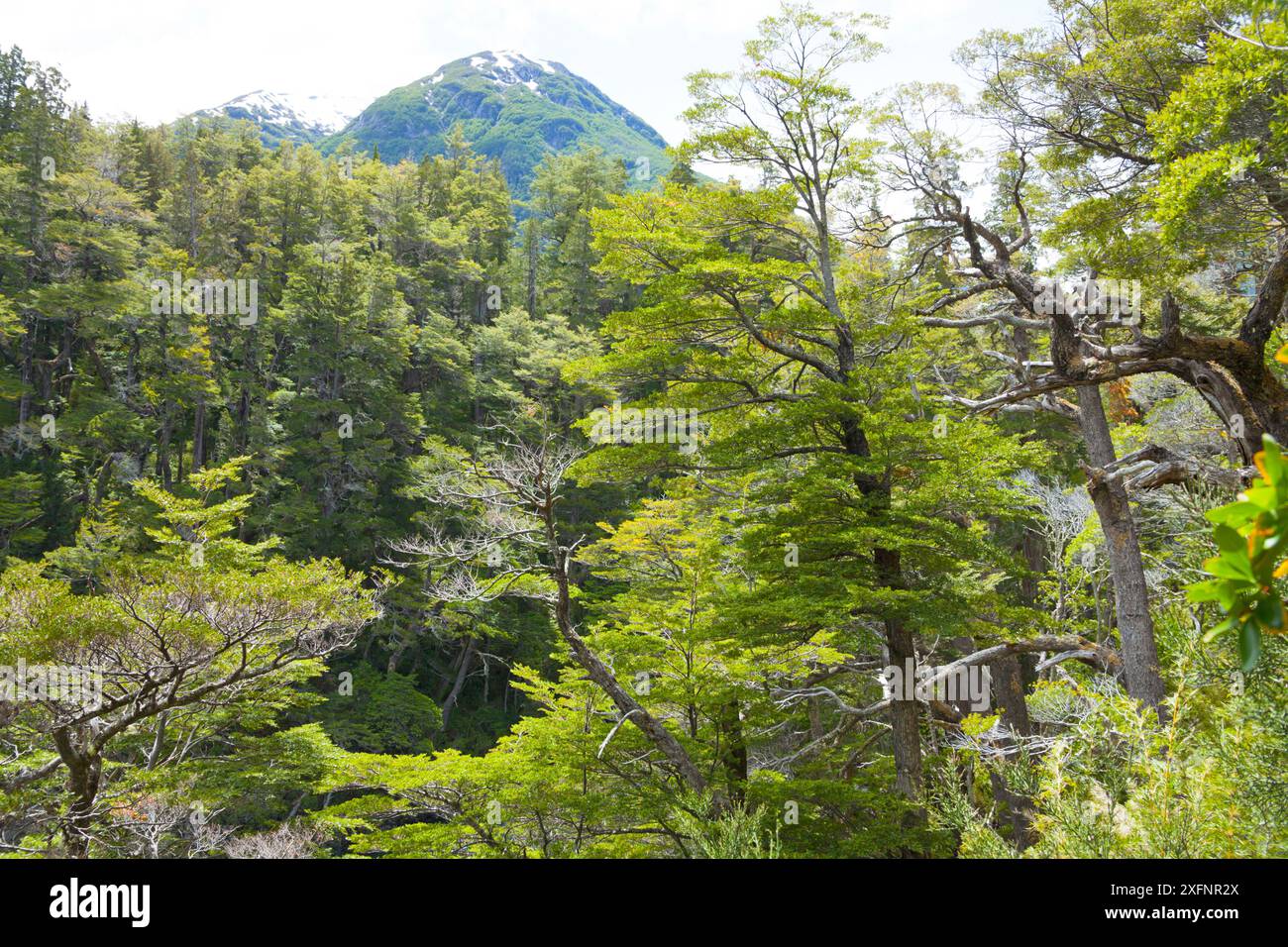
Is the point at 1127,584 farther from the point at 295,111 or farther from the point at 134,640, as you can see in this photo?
the point at 295,111

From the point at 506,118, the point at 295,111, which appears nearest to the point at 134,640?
the point at 506,118

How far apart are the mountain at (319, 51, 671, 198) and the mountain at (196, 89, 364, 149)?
33.0 ft

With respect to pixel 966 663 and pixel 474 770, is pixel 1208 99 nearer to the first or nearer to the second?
pixel 966 663

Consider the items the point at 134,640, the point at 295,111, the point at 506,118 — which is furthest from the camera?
the point at 295,111

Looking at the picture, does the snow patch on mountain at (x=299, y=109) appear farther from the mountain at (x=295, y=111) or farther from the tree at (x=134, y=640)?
the tree at (x=134, y=640)

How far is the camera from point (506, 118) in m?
122

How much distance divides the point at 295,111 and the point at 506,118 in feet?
181

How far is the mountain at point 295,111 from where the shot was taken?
446 feet

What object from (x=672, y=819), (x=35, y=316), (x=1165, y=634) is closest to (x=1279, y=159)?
(x=1165, y=634)

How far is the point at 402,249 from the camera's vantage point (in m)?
36.2

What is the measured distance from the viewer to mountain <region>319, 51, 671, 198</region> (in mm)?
112938

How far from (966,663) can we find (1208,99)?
7.01 m

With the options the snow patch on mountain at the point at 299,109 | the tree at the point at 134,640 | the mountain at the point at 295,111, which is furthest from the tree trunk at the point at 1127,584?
the snow patch on mountain at the point at 299,109
